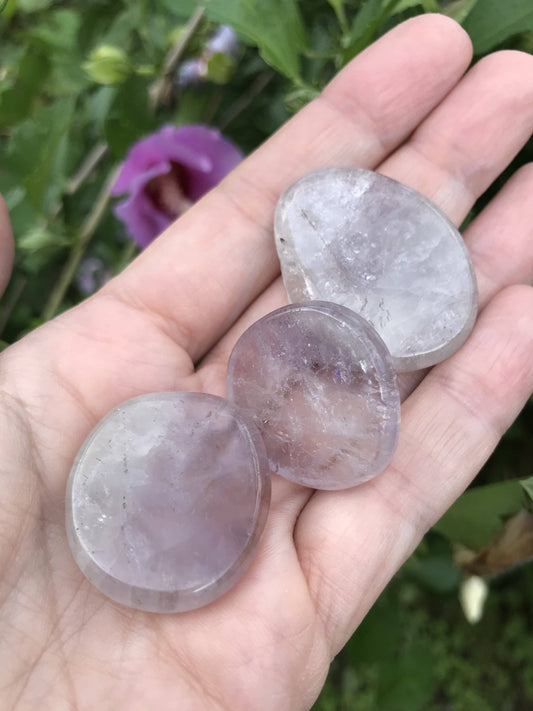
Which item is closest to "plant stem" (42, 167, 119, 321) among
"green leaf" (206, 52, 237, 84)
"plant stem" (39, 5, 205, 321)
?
"plant stem" (39, 5, 205, 321)

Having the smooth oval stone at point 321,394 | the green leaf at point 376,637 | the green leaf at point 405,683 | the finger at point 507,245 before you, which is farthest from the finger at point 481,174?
the green leaf at point 405,683

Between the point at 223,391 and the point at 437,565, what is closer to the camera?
the point at 223,391

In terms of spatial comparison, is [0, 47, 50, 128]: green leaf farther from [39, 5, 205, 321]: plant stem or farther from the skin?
the skin

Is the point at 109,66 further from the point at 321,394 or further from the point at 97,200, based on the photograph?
the point at 321,394

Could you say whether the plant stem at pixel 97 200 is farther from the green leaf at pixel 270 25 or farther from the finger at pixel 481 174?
the finger at pixel 481 174

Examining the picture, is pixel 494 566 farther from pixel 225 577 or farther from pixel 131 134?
pixel 131 134

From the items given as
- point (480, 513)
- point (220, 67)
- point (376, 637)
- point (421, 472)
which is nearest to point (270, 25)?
point (220, 67)
